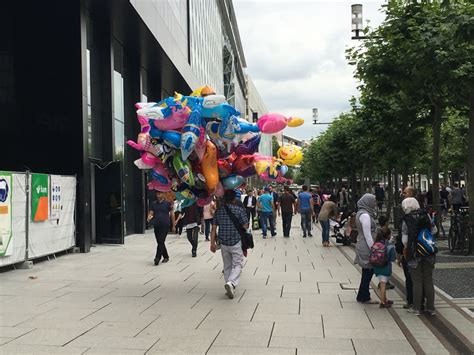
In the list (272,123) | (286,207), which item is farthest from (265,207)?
(272,123)

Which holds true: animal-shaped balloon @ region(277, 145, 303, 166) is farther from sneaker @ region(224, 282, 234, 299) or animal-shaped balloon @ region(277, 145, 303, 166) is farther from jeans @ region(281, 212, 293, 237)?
jeans @ region(281, 212, 293, 237)

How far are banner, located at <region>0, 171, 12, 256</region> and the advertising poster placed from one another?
79.1 inches

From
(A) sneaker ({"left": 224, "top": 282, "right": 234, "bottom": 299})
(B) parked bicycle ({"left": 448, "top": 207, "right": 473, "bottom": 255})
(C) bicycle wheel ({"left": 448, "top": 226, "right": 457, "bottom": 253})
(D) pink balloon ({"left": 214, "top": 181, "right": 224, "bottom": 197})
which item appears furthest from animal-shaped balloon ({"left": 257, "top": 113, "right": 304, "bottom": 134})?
(C) bicycle wheel ({"left": 448, "top": 226, "right": 457, "bottom": 253})

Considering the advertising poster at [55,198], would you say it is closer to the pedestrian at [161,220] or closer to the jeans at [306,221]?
the pedestrian at [161,220]

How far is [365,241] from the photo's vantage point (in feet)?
26.5

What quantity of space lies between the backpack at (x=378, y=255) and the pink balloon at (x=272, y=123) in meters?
2.52

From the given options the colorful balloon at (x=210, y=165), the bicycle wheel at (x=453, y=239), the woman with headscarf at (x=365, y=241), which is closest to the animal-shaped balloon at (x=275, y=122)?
the colorful balloon at (x=210, y=165)

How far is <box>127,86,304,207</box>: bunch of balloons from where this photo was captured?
8.02m

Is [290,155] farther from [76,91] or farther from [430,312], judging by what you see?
[76,91]

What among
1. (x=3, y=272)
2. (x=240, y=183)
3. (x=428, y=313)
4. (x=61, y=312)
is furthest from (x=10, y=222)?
(x=428, y=313)

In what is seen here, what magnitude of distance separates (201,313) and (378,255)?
268 cm

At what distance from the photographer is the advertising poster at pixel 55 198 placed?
13.1m

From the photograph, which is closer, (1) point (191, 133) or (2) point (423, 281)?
(2) point (423, 281)

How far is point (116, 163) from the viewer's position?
16.7 meters
